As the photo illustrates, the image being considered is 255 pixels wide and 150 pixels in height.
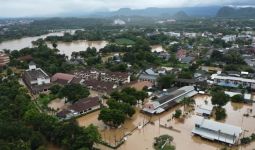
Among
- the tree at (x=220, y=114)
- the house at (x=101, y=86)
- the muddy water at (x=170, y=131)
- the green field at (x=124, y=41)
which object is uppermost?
the green field at (x=124, y=41)

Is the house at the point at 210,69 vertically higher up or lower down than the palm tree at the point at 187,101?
higher up

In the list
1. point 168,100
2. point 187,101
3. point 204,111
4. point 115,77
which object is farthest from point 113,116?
point 115,77

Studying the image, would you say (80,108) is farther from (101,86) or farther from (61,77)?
(61,77)

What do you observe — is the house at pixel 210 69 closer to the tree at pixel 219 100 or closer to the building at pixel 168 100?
the building at pixel 168 100

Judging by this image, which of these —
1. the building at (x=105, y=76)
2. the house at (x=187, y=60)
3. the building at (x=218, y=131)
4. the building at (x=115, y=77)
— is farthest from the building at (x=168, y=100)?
the house at (x=187, y=60)

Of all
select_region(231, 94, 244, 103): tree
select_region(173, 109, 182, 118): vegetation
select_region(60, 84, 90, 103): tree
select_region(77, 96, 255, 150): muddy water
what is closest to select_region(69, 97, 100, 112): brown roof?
select_region(60, 84, 90, 103): tree

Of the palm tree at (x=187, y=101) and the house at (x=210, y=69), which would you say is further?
the house at (x=210, y=69)
